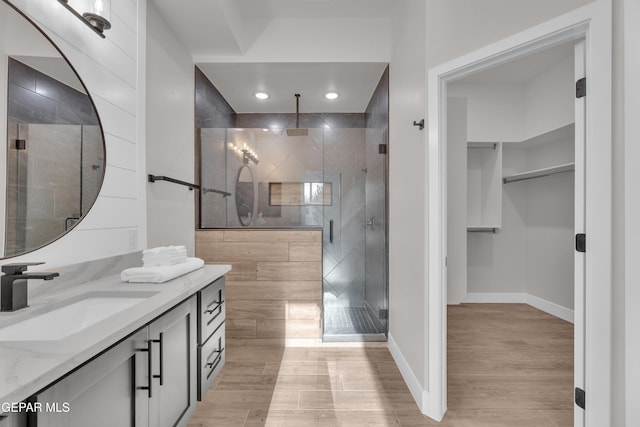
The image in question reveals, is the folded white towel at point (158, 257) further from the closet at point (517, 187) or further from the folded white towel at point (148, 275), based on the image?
the closet at point (517, 187)

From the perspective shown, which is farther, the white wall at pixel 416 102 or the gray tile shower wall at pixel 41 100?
the white wall at pixel 416 102

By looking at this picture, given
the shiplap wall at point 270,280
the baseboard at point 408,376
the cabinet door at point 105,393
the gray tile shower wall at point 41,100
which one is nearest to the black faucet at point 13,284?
the cabinet door at point 105,393

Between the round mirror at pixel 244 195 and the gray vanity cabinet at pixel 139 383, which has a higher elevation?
the round mirror at pixel 244 195

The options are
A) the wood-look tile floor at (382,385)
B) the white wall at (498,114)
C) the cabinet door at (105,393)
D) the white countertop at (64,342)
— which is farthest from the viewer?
the white wall at (498,114)

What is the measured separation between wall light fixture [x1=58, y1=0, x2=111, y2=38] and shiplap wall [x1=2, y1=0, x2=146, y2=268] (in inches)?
2.3

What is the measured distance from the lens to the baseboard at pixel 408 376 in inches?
76.1

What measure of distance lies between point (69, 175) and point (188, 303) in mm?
843

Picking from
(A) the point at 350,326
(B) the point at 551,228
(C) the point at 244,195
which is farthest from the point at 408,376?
(B) the point at 551,228

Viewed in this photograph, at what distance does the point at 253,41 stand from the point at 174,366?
270 cm

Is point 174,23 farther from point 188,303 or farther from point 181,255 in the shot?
point 188,303

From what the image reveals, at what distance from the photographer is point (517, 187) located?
13.1 ft

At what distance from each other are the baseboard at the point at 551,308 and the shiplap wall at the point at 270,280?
2.81m

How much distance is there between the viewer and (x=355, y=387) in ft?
7.16

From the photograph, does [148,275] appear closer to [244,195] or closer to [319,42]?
[244,195]
